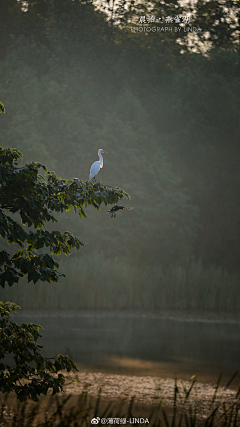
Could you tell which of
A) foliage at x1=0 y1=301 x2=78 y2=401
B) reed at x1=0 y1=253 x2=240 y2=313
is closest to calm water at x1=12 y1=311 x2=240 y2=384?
reed at x1=0 y1=253 x2=240 y2=313

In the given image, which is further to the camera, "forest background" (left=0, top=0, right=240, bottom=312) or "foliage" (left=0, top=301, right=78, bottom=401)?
"forest background" (left=0, top=0, right=240, bottom=312)

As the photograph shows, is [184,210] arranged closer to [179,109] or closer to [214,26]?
[179,109]

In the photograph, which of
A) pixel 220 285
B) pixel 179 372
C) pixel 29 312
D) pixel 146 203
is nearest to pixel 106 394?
pixel 179 372

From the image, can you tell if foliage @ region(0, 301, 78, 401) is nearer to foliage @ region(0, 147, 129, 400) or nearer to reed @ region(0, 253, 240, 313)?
foliage @ region(0, 147, 129, 400)

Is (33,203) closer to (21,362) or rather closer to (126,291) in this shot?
(21,362)

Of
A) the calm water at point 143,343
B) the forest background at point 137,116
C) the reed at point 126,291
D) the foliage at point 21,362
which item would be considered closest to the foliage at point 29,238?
the foliage at point 21,362

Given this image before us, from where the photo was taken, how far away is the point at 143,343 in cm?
1399

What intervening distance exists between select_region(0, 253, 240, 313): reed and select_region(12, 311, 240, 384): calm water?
1.39 feet

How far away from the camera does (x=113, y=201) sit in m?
6.30

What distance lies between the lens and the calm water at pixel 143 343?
1162cm

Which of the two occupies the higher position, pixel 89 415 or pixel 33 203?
pixel 33 203

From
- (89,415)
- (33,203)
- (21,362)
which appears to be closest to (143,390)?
(21,362)

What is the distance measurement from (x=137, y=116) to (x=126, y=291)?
9.97 m

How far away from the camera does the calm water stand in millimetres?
11625
